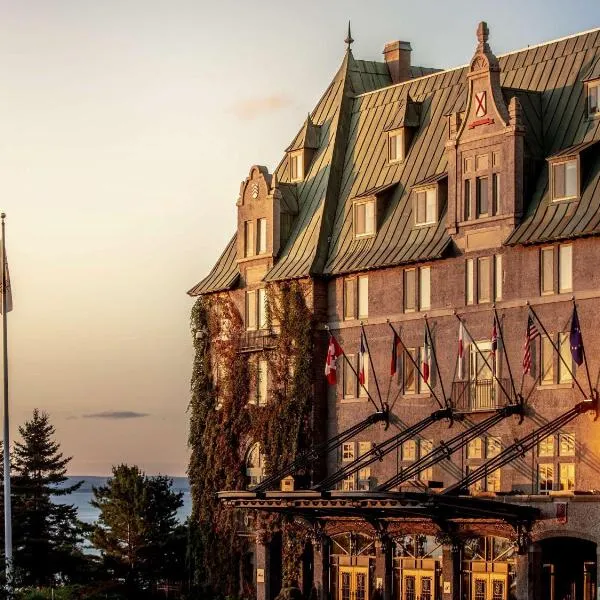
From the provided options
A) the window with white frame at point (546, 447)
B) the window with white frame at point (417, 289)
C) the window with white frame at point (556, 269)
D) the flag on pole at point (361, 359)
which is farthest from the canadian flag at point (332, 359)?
the window with white frame at point (546, 447)

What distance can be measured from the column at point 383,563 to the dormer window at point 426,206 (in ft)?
42.0

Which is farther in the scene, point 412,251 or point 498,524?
point 412,251

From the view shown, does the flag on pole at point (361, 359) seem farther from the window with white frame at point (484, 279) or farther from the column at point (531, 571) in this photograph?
the column at point (531, 571)

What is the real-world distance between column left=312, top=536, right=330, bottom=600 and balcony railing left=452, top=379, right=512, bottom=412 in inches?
343

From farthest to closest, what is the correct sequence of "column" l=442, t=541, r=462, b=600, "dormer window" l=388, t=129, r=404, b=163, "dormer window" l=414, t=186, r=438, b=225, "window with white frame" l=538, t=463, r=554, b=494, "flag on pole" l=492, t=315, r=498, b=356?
"dormer window" l=388, t=129, r=404, b=163 → "dormer window" l=414, t=186, r=438, b=225 → "flag on pole" l=492, t=315, r=498, b=356 → "column" l=442, t=541, r=462, b=600 → "window with white frame" l=538, t=463, r=554, b=494

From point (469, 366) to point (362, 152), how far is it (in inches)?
556

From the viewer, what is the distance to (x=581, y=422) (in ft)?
248

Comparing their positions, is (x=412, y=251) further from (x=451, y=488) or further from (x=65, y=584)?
(x=65, y=584)

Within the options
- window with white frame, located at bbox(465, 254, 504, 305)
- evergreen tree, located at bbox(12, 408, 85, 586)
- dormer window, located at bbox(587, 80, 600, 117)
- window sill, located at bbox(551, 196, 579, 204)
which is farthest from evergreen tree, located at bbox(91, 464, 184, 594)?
dormer window, located at bbox(587, 80, 600, 117)

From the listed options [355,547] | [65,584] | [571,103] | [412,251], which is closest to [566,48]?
[571,103]

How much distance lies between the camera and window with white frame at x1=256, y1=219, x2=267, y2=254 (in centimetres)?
9212

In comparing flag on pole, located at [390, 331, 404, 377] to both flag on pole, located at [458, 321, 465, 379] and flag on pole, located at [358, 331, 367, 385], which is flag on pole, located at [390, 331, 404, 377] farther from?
flag on pole, located at [458, 321, 465, 379]

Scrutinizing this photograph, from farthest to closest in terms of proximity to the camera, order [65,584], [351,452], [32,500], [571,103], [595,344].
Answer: [32,500] → [65,584] → [351,452] → [571,103] → [595,344]

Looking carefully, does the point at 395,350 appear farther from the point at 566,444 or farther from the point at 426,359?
the point at 566,444
